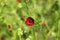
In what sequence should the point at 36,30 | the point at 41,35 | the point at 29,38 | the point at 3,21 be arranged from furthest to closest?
the point at 3,21
the point at 41,35
the point at 36,30
the point at 29,38

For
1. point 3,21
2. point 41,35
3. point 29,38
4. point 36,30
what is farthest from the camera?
point 3,21

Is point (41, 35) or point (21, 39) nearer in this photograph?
point (21, 39)

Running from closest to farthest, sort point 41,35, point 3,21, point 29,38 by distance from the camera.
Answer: point 29,38, point 41,35, point 3,21

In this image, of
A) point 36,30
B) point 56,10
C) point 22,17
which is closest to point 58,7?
point 56,10

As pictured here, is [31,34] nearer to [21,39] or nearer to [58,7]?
[21,39]

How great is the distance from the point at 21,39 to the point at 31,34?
0.12 meters

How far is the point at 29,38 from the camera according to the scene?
6.75 ft

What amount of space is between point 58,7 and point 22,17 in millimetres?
428

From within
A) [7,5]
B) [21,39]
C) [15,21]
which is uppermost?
[7,5]

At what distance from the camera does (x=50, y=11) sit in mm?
2777

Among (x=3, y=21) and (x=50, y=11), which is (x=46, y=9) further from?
(x=3, y=21)

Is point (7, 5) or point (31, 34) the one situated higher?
point (7, 5)

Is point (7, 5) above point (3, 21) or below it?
above

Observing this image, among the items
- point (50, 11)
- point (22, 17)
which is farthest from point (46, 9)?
point (22, 17)
